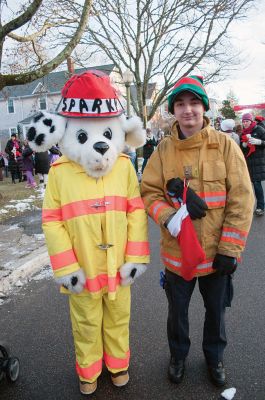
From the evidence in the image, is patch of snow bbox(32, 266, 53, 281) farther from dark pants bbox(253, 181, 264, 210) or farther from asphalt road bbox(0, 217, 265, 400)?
dark pants bbox(253, 181, 264, 210)

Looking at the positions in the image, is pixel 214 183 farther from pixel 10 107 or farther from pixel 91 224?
pixel 10 107

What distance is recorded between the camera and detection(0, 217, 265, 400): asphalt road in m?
2.41

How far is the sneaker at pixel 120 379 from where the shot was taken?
2455mm

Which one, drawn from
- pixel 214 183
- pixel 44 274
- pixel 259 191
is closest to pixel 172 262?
pixel 214 183

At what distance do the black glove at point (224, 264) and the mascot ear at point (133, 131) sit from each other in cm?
91

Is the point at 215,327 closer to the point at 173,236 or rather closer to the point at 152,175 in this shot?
the point at 173,236

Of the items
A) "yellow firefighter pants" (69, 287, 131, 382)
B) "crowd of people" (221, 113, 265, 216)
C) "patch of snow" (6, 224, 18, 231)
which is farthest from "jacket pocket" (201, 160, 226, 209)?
"patch of snow" (6, 224, 18, 231)

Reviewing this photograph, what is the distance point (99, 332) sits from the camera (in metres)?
2.41

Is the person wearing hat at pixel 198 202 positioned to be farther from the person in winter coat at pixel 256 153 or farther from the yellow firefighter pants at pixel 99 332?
the person in winter coat at pixel 256 153

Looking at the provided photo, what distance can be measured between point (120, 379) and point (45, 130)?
1706 millimetres

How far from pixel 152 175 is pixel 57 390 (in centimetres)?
157

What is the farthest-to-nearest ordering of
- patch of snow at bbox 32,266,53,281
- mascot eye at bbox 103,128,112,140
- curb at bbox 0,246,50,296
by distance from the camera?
patch of snow at bbox 32,266,53,281, curb at bbox 0,246,50,296, mascot eye at bbox 103,128,112,140

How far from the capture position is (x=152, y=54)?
65.0ft

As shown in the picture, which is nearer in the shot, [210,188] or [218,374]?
[210,188]
